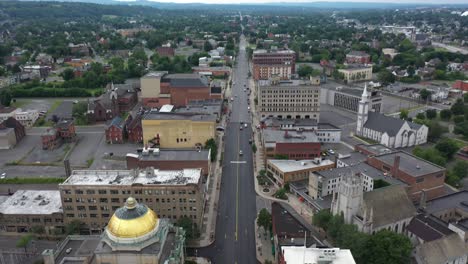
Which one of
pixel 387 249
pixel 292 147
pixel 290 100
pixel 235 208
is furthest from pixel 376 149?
pixel 290 100

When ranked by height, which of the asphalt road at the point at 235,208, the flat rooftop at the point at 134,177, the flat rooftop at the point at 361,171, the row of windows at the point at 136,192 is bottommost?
the asphalt road at the point at 235,208

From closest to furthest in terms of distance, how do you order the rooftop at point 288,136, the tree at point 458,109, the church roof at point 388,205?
the church roof at point 388,205 < the rooftop at point 288,136 < the tree at point 458,109

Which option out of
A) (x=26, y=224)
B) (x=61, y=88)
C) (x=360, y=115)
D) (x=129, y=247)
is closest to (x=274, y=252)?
(x=129, y=247)

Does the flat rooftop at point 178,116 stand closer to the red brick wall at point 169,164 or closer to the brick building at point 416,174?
the red brick wall at point 169,164

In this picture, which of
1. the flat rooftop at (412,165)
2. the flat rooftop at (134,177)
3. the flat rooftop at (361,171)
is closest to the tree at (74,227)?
the flat rooftop at (134,177)

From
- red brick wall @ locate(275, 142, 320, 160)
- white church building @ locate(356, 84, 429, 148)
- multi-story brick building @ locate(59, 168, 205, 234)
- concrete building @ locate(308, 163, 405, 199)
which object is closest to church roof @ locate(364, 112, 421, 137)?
white church building @ locate(356, 84, 429, 148)

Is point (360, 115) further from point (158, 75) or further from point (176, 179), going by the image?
point (158, 75)

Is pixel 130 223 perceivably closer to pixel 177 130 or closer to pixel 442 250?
pixel 442 250

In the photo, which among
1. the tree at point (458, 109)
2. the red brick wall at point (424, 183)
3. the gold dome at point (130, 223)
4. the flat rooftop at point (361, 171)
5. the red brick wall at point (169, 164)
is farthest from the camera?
the tree at point (458, 109)
